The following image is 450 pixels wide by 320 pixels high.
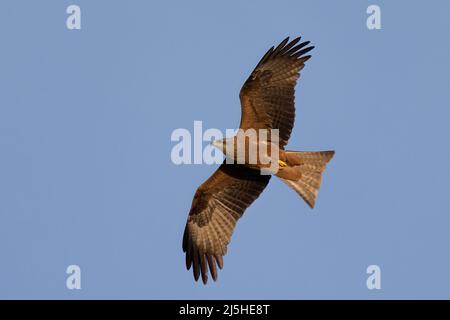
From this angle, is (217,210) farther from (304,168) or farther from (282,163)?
(304,168)

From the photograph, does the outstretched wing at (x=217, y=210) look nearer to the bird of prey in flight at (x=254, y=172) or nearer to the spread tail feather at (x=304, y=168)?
the bird of prey in flight at (x=254, y=172)

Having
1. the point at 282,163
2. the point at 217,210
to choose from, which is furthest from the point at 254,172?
the point at 217,210

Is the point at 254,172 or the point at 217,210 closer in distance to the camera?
the point at 254,172

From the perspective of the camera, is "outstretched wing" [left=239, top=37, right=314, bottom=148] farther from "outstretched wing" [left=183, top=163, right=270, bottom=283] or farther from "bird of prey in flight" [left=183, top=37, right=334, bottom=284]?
"outstretched wing" [left=183, top=163, right=270, bottom=283]

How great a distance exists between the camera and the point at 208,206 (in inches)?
635

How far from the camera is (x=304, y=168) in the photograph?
15344mm

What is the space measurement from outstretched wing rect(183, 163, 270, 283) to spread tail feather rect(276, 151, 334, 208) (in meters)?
0.61

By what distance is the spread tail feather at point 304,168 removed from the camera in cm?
1528

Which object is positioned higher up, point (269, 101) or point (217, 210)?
point (269, 101)

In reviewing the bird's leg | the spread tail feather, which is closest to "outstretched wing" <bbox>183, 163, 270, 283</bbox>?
the bird's leg

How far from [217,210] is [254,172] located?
95cm

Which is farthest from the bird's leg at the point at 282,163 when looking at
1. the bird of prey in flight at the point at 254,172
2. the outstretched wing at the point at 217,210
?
the outstretched wing at the point at 217,210

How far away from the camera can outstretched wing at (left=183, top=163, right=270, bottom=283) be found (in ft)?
52.0
